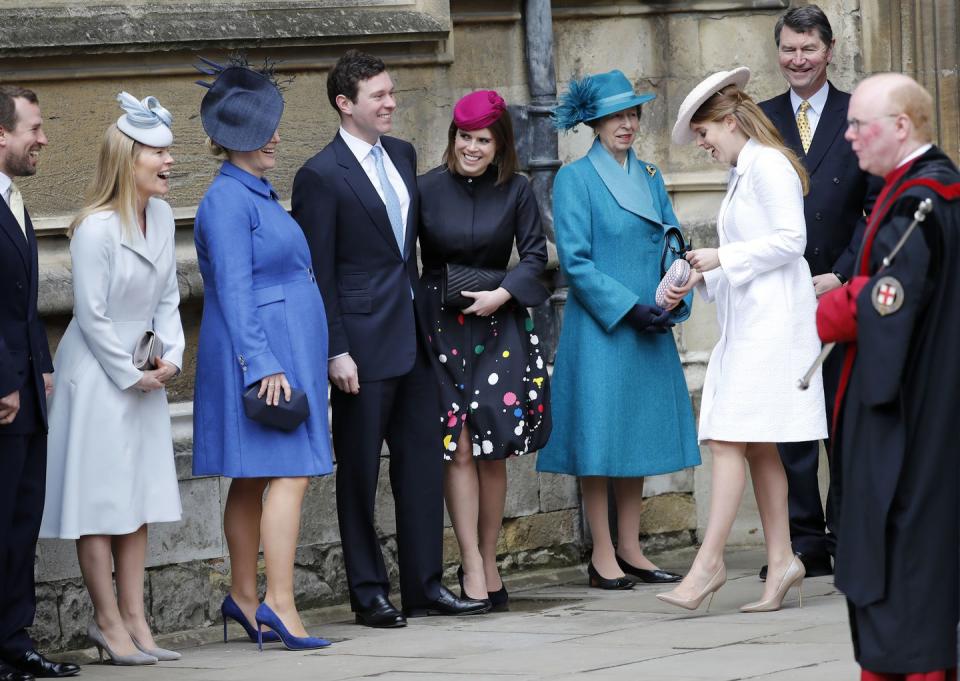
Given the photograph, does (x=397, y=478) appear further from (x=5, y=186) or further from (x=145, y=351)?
(x=5, y=186)

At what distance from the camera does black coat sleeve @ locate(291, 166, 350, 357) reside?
6.91 metres

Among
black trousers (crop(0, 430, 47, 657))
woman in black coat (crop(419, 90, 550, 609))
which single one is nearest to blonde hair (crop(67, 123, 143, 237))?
black trousers (crop(0, 430, 47, 657))

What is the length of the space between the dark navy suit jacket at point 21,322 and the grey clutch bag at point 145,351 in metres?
0.36

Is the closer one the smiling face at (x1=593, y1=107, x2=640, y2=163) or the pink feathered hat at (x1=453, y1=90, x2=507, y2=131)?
the pink feathered hat at (x1=453, y1=90, x2=507, y2=131)

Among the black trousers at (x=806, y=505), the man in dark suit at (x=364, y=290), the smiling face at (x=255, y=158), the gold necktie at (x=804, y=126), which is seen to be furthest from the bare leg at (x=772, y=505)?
the smiling face at (x=255, y=158)

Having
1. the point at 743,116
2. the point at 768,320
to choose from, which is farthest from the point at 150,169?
the point at 768,320

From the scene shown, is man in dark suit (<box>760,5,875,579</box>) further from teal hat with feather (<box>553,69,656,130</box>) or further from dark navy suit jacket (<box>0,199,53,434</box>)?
dark navy suit jacket (<box>0,199,53,434</box>)

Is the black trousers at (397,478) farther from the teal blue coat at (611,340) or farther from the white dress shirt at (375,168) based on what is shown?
the teal blue coat at (611,340)

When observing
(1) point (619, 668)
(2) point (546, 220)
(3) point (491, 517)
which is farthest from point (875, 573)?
(2) point (546, 220)

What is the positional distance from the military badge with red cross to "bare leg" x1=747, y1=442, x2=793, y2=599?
2.23 m

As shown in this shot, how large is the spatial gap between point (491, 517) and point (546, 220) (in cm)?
166

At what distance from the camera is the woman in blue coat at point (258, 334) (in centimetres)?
645

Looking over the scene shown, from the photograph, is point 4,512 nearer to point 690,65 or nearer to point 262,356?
point 262,356

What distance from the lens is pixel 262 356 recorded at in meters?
6.42
